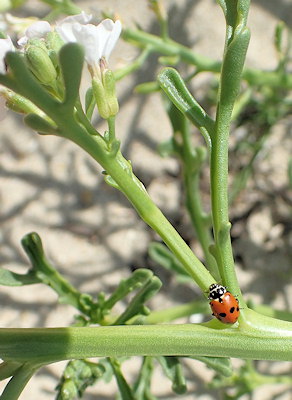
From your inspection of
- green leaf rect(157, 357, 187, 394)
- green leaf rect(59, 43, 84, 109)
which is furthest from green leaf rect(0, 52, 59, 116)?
green leaf rect(157, 357, 187, 394)

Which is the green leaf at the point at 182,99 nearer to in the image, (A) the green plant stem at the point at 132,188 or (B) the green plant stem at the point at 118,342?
(A) the green plant stem at the point at 132,188

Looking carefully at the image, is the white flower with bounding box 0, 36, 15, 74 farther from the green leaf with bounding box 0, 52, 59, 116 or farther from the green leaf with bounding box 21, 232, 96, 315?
the green leaf with bounding box 21, 232, 96, 315

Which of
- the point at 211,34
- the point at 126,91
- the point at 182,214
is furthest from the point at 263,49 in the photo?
the point at 182,214

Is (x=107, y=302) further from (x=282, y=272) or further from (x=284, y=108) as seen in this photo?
(x=284, y=108)

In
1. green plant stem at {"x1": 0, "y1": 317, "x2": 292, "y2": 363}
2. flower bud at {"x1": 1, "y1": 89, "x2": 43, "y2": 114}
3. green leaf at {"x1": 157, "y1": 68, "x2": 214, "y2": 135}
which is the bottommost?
green plant stem at {"x1": 0, "y1": 317, "x2": 292, "y2": 363}

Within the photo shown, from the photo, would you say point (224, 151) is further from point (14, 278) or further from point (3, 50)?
point (14, 278)

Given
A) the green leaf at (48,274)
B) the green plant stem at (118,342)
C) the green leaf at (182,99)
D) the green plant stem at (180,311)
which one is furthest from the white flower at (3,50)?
the green plant stem at (180,311)
